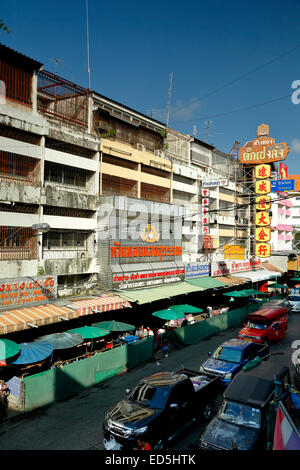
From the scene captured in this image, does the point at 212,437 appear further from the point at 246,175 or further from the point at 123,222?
the point at 246,175

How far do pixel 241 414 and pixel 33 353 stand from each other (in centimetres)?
847

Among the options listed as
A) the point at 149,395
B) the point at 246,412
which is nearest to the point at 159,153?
the point at 149,395

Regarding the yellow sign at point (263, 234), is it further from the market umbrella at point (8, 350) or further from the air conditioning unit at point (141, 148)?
the market umbrella at point (8, 350)

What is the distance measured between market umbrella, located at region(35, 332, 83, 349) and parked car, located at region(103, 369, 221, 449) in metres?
4.88

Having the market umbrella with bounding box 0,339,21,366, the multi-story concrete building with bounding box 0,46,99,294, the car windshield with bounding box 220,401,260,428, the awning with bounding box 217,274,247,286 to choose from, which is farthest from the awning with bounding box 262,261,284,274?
the market umbrella with bounding box 0,339,21,366

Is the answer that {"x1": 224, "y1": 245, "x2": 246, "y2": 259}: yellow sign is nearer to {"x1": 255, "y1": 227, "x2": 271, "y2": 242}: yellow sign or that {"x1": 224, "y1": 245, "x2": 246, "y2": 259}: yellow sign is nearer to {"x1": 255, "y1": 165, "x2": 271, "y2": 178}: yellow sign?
{"x1": 255, "y1": 227, "x2": 271, "y2": 242}: yellow sign

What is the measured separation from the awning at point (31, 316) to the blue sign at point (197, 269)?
13.9 m

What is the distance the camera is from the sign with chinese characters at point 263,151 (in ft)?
125

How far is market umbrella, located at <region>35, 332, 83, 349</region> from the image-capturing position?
14836 mm

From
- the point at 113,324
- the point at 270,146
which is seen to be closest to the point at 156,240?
the point at 113,324

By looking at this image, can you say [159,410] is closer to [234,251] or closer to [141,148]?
[141,148]

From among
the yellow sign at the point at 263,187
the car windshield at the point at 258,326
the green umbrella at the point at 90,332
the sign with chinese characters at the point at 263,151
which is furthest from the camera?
the sign with chinese characters at the point at 263,151

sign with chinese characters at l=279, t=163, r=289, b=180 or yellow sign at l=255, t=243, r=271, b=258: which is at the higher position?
sign with chinese characters at l=279, t=163, r=289, b=180

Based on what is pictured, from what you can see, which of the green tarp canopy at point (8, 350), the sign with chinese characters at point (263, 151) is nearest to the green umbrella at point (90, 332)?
the green tarp canopy at point (8, 350)
